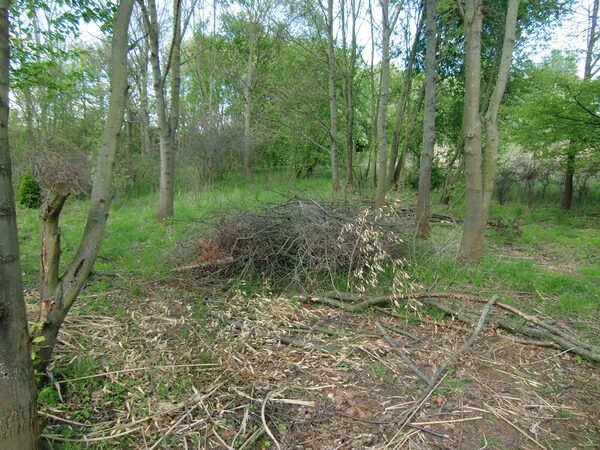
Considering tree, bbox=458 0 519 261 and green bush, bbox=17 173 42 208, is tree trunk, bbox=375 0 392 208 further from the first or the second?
green bush, bbox=17 173 42 208

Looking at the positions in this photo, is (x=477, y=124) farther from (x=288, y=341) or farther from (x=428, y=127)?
(x=288, y=341)

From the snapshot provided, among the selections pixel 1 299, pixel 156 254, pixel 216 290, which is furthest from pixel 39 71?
pixel 1 299

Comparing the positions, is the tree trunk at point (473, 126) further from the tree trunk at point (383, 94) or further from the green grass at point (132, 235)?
the green grass at point (132, 235)

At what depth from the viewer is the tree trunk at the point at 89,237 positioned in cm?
250

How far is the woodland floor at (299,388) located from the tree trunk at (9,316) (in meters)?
0.41

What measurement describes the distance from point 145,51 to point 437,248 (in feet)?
47.4

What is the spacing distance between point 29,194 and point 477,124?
1187cm

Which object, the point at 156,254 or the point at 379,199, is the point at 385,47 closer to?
the point at 379,199

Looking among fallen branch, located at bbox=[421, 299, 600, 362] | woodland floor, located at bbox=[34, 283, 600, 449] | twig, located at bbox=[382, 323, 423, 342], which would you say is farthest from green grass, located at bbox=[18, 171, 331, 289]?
fallen branch, located at bbox=[421, 299, 600, 362]

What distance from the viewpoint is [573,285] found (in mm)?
4809

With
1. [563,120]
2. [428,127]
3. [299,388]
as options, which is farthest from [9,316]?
[563,120]

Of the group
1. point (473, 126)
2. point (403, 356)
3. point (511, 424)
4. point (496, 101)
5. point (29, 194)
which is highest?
point (496, 101)

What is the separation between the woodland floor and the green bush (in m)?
9.07

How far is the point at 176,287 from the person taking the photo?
4.56 metres
